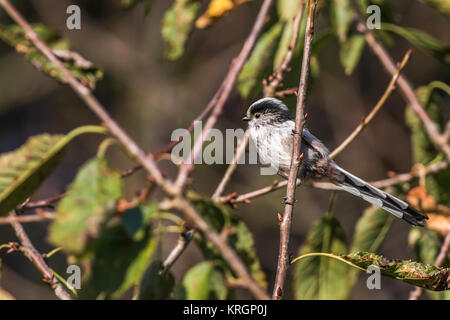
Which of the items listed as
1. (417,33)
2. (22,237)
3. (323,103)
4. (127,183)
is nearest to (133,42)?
(127,183)

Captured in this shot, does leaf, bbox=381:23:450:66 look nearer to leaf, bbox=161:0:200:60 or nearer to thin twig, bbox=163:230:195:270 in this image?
leaf, bbox=161:0:200:60

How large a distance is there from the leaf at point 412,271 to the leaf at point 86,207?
0.82 m

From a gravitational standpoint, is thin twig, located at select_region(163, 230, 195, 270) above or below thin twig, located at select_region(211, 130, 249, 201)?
below

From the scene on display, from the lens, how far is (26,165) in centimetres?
142

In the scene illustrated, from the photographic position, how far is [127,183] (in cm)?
658

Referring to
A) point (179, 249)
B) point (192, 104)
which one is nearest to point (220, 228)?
point (179, 249)

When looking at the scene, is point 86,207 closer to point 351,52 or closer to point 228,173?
point 228,173

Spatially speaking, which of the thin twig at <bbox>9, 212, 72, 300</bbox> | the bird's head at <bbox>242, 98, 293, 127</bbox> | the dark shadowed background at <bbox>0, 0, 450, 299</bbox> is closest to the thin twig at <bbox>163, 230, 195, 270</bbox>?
the thin twig at <bbox>9, 212, 72, 300</bbox>

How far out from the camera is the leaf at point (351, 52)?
2.79 m

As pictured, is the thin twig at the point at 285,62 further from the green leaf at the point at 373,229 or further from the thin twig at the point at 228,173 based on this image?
the green leaf at the point at 373,229

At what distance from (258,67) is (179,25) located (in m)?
0.44

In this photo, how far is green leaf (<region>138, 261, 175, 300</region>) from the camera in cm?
146

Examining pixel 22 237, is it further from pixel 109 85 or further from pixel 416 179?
pixel 109 85

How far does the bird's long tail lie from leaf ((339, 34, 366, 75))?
569mm
